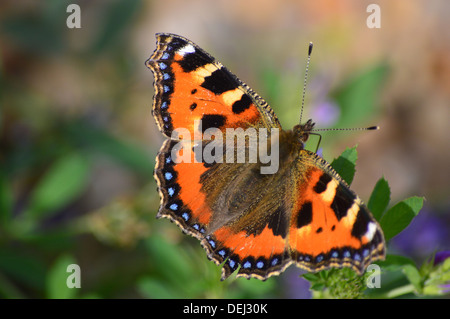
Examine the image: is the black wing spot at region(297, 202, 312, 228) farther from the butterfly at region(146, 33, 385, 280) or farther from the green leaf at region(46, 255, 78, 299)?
the green leaf at region(46, 255, 78, 299)

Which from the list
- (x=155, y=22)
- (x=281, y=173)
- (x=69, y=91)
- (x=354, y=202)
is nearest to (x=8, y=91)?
(x=69, y=91)

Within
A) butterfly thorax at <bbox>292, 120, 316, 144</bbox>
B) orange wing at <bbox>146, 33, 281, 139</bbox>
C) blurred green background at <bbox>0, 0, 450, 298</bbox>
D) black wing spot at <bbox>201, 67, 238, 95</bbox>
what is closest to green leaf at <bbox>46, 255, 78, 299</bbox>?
blurred green background at <bbox>0, 0, 450, 298</bbox>

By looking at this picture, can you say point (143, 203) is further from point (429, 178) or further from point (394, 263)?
point (429, 178)

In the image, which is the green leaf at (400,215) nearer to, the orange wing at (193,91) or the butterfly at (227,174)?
the butterfly at (227,174)

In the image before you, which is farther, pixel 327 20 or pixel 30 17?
pixel 327 20

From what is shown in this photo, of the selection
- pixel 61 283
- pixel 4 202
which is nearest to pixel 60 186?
pixel 4 202
